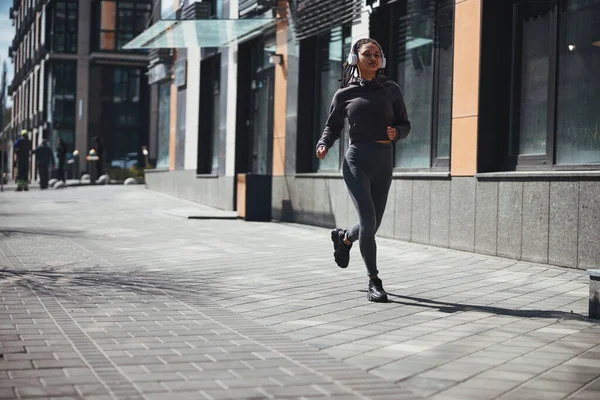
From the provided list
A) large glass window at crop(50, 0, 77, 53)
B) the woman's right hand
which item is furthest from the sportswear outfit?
large glass window at crop(50, 0, 77, 53)

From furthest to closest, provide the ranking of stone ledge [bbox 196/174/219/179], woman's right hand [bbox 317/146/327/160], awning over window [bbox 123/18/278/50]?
stone ledge [bbox 196/174/219/179]
awning over window [bbox 123/18/278/50]
woman's right hand [bbox 317/146/327/160]

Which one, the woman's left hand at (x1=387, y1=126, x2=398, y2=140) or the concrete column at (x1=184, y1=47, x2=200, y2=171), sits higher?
the concrete column at (x1=184, y1=47, x2=200, y2=171)

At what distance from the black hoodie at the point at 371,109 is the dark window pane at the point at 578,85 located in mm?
3163

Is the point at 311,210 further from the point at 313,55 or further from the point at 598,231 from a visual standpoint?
the point at 598,231

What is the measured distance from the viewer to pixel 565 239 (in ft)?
30.1

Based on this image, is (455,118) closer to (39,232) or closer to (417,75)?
(417,75)

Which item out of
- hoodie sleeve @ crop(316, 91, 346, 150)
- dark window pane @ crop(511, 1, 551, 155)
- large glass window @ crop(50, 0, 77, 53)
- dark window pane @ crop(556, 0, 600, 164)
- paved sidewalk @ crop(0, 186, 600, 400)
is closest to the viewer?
paved sidewalk @ crop(0, 186, 600, 400)

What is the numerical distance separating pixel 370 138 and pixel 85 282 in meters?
2.67

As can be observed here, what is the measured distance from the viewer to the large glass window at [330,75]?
15.1 meters

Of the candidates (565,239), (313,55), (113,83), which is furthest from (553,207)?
(113,83)

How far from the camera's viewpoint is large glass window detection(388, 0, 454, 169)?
12.2 m

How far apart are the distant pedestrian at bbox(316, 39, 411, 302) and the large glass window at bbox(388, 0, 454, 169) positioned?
15.9ft

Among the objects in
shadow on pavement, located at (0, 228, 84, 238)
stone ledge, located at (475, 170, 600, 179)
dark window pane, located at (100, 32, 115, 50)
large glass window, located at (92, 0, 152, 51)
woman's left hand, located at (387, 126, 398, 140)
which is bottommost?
shadow on pavement, located at (0, 228, 84, 238)

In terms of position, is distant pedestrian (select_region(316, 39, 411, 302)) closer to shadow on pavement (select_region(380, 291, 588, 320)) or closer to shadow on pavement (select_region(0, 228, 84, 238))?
shadow on pavement (select_region(380, 291, 588, 320))
